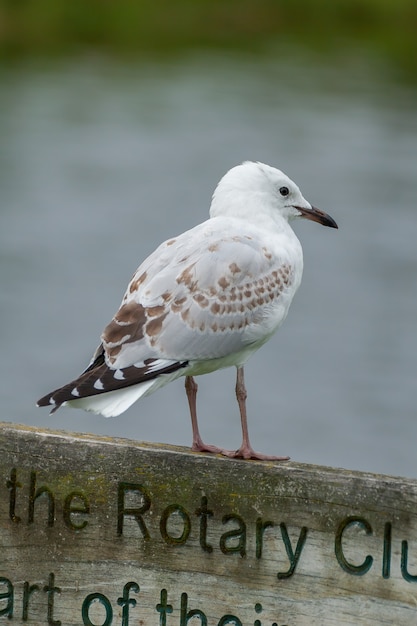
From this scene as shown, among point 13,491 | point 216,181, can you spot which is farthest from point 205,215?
point 13,491

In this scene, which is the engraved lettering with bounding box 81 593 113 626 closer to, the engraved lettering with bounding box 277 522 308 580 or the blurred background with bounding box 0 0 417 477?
the engraved lettering with bounding box 277 522 308 580

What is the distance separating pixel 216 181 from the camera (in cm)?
2067

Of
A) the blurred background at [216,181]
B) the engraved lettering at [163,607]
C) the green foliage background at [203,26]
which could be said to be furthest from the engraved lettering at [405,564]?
the green foliage background at [203,26]

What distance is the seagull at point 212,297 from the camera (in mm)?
4586

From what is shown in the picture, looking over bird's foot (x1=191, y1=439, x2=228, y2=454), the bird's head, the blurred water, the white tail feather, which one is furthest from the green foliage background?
the white tail feather

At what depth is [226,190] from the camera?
4.97m

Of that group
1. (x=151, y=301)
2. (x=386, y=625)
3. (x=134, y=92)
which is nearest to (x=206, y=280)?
(x=151, y=301)

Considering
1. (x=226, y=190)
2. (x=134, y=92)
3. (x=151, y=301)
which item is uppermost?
(x=134, y=92)

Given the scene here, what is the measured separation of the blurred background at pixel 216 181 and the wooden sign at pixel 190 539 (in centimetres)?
712

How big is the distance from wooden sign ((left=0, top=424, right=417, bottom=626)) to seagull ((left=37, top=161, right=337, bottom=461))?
0.49 m

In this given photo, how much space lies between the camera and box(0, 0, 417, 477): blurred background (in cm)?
1260

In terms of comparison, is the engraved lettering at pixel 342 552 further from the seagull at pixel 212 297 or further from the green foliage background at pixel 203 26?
the green foliage background at pixel 203 26

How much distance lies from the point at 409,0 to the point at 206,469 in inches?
1256

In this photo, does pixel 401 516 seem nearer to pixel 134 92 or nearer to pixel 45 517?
pixel 45 517
